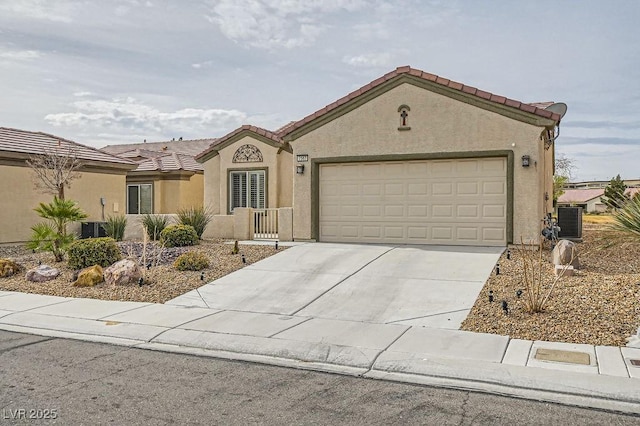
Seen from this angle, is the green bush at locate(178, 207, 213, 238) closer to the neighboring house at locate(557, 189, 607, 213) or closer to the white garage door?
the white garage door

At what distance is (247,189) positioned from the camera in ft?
69.2

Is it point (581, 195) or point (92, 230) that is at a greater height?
point (581, 195)

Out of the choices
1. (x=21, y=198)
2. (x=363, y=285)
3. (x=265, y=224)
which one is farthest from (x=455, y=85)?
(x=21, y=198)

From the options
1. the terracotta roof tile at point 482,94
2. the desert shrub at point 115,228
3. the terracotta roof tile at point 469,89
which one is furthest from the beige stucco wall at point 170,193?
the terracotta roof tile at point 482,94

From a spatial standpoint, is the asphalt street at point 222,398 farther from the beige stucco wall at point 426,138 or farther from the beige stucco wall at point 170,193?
the beige stucco wall at point 170,193

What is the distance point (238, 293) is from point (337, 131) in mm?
7020

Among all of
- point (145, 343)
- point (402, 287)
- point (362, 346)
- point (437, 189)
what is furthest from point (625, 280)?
point (145, 343)

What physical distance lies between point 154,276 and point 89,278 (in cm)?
128

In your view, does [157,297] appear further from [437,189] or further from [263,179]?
[263,179]

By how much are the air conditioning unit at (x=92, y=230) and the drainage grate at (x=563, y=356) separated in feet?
48.7

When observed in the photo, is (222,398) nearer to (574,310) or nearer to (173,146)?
(574,310)

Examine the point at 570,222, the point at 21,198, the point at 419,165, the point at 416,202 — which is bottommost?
the point at 570,222

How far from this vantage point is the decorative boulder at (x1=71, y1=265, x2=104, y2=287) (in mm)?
11594

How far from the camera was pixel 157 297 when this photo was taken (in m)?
10.5
